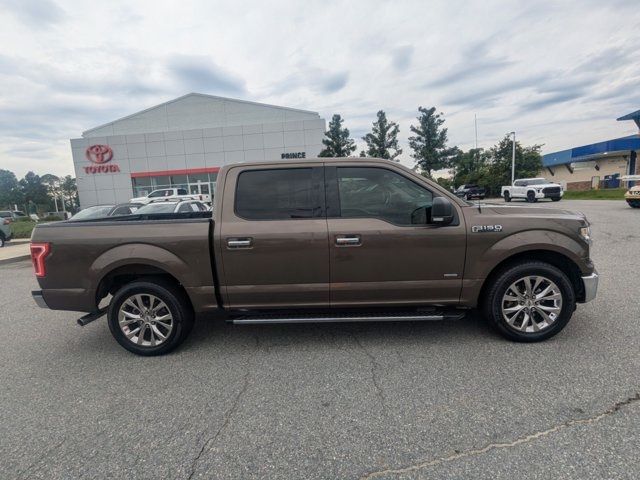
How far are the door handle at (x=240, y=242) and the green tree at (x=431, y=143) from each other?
4245 centimetres

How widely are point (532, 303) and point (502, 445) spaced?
1.75 m

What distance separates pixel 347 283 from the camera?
11.6 ft

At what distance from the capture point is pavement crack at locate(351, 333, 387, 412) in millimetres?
2730

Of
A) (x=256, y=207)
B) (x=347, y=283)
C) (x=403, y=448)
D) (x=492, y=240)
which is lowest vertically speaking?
(x=403, y=448)

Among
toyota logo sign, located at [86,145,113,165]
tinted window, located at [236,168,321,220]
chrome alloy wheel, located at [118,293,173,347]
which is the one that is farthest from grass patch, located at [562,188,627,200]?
toyota logo sign, located at [86,145,113,165]

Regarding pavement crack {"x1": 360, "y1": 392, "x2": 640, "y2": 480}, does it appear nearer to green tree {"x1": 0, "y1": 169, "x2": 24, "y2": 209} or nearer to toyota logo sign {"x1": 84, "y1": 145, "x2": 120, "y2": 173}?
toyota logo sign {"x1": 84, "y1": 145, "x2": 120, "y2": 173}

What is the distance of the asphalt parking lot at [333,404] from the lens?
215cm

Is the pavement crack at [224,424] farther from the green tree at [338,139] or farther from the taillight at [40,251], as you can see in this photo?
the green tree at [338,139]

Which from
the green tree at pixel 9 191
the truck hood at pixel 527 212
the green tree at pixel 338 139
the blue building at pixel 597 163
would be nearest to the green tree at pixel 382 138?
the green tree at pixel 338 139

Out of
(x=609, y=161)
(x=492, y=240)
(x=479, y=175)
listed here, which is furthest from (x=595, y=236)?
(x=609, y=161)

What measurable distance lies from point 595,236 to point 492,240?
8.79 meters

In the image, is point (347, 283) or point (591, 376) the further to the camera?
point (347, 283)

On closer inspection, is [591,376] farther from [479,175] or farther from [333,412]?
[479,175]

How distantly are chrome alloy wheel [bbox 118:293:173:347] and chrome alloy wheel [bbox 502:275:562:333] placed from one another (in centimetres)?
347
